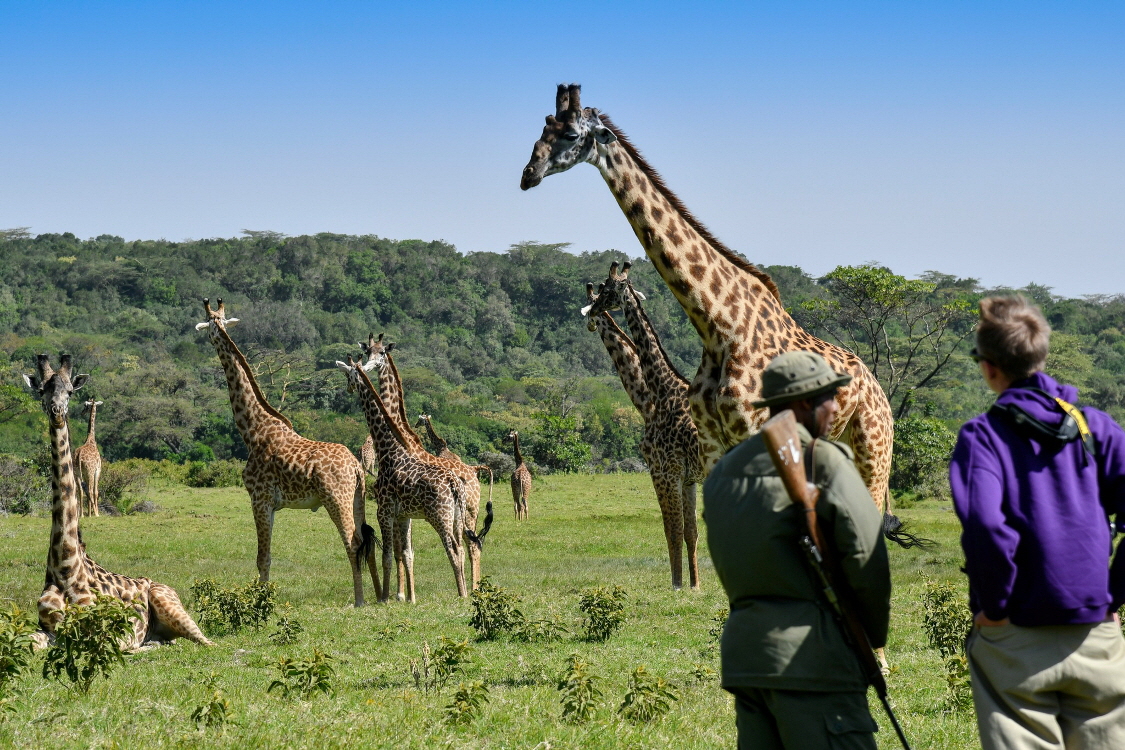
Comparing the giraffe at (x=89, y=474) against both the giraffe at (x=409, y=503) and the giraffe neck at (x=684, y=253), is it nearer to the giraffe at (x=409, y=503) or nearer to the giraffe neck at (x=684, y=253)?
the giraffe at (x=409, y=503)

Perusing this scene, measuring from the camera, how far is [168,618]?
33.0 feet

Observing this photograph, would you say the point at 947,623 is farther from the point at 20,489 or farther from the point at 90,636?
the point at 20,489

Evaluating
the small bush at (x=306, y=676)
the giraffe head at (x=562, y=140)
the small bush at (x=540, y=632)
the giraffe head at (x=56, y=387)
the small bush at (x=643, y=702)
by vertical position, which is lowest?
the small bush at (x=540, y=632)

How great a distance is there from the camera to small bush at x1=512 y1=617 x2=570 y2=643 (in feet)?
33.7

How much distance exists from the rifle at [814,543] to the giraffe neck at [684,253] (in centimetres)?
400

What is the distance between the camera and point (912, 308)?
3806 cm

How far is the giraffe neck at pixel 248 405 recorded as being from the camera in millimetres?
14422

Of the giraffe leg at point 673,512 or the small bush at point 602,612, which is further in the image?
the giraffe leg at point 673,512

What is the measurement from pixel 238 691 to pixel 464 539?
245 inches

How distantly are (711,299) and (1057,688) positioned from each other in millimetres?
4376

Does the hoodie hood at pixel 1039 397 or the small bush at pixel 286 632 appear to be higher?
the hoodie hood at pixel 1039 397

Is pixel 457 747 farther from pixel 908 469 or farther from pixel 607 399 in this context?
pixel 607 399

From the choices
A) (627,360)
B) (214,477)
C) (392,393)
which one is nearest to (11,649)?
(627,360)

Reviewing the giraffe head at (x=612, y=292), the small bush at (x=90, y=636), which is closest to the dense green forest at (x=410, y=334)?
the giraffe head at (x=612, y=292)
